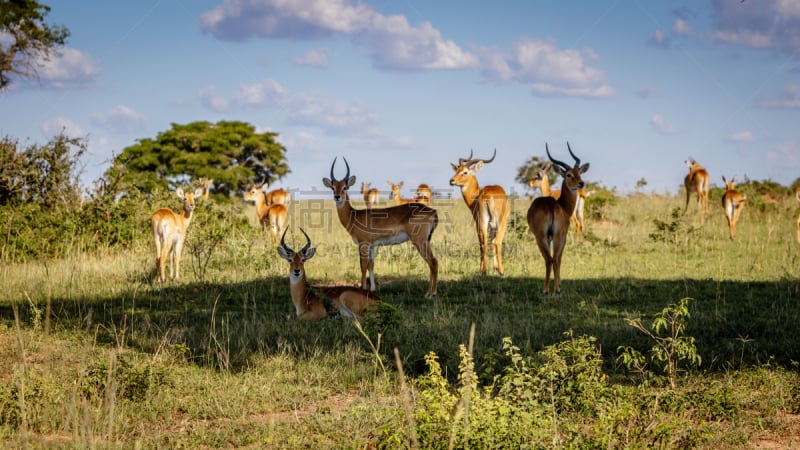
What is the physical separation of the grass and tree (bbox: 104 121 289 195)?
66.5ft

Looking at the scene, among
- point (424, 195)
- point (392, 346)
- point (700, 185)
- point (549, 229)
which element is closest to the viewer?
point (392, 346)

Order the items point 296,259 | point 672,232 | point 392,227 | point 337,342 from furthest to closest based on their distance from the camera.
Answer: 1. point 672,232
2. point 392,227
3. point 296,259
4. point 337,342

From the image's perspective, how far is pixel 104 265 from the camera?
11.1 meters

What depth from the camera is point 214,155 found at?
33219mm

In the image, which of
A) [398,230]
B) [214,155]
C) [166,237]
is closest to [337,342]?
[398,230]

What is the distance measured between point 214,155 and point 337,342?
2814 centimetres

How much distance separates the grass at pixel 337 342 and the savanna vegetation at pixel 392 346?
0.08 feet

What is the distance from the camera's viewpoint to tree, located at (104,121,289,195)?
32719mm

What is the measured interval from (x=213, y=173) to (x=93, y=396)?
28395mm

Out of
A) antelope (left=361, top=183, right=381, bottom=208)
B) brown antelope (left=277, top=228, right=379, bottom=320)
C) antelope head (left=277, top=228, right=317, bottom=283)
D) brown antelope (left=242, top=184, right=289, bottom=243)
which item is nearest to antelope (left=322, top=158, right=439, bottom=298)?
antelope head (left=277, top=228, right=317, bottom=283)

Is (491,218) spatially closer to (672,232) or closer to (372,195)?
(672,232)

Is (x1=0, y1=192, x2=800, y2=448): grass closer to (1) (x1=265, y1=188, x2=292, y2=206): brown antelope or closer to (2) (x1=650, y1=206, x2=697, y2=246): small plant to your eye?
(2) (x1=650, y1=206, x2=697, y2=246): small plant

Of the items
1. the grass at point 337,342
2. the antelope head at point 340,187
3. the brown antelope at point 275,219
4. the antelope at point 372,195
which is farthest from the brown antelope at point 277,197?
the antelope head at point 340,187

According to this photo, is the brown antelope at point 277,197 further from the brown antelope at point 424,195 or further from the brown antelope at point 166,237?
the brown antelope at point 166,237
